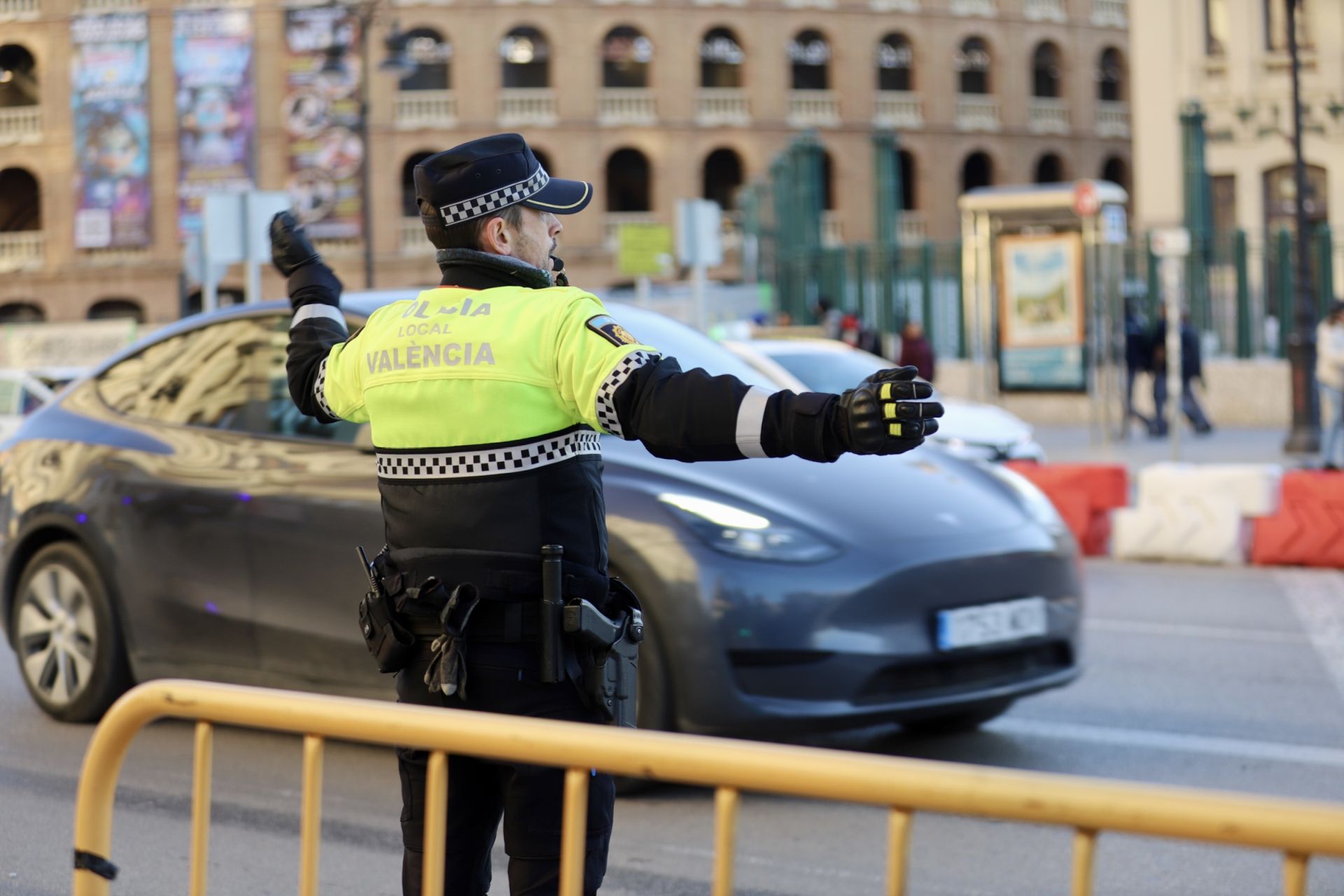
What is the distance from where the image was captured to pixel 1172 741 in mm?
6320

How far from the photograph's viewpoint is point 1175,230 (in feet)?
62.5

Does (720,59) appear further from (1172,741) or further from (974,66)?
(1172,741)

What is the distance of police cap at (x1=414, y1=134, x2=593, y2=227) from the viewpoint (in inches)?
127

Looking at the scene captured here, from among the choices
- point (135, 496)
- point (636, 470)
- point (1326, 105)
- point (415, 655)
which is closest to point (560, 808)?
point (415, 655)

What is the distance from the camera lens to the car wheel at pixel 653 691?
5402 mm

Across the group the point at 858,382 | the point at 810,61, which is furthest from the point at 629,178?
the point at 858,382

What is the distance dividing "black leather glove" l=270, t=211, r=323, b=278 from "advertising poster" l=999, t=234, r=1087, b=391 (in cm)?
1770

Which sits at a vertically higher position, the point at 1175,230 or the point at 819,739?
the point at 1175,230

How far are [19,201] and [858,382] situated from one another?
4201 centimetres

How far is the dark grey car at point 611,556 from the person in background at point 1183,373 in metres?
17.6

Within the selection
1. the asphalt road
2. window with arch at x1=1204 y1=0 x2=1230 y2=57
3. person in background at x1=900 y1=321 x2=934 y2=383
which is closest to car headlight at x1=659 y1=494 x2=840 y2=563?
the asphalt road

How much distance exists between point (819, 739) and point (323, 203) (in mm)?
42936

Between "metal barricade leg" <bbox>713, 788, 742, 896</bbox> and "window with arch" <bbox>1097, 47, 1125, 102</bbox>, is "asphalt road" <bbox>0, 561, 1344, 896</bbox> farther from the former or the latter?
"window with arch" <bbox>1097, 47, 1125, 102</bbox>

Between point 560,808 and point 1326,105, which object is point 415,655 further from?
point 1326,105
